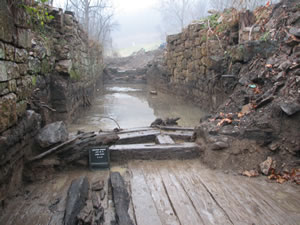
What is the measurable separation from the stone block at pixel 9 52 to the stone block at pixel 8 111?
0.37m

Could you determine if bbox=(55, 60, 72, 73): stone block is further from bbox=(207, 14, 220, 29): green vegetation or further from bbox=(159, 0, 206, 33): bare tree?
bbox=(159, 0, 206, 33): bare tree

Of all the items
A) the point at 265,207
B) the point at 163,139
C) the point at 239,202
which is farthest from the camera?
the point at 163,139

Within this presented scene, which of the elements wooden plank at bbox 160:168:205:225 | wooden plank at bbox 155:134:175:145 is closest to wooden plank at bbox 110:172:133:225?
wooden plank at bbox 160:168:205:225

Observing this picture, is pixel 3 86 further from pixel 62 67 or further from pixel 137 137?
pixel 62 67

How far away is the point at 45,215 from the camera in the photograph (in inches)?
84.1

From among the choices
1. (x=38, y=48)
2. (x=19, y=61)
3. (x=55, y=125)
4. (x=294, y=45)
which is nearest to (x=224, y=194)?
(x=55, y=125)

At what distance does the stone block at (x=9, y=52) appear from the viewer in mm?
2297

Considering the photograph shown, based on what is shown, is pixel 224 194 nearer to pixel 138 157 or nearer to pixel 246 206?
pixel 246 206

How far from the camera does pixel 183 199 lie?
7.55ft

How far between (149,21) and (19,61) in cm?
10042

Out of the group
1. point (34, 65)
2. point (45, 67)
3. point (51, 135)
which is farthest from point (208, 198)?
point (45, 67)

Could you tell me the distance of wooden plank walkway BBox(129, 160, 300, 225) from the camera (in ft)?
6.56

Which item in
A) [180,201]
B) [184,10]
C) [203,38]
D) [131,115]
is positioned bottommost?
[131,115]

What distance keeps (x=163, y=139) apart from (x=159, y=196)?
1339 millimetres
